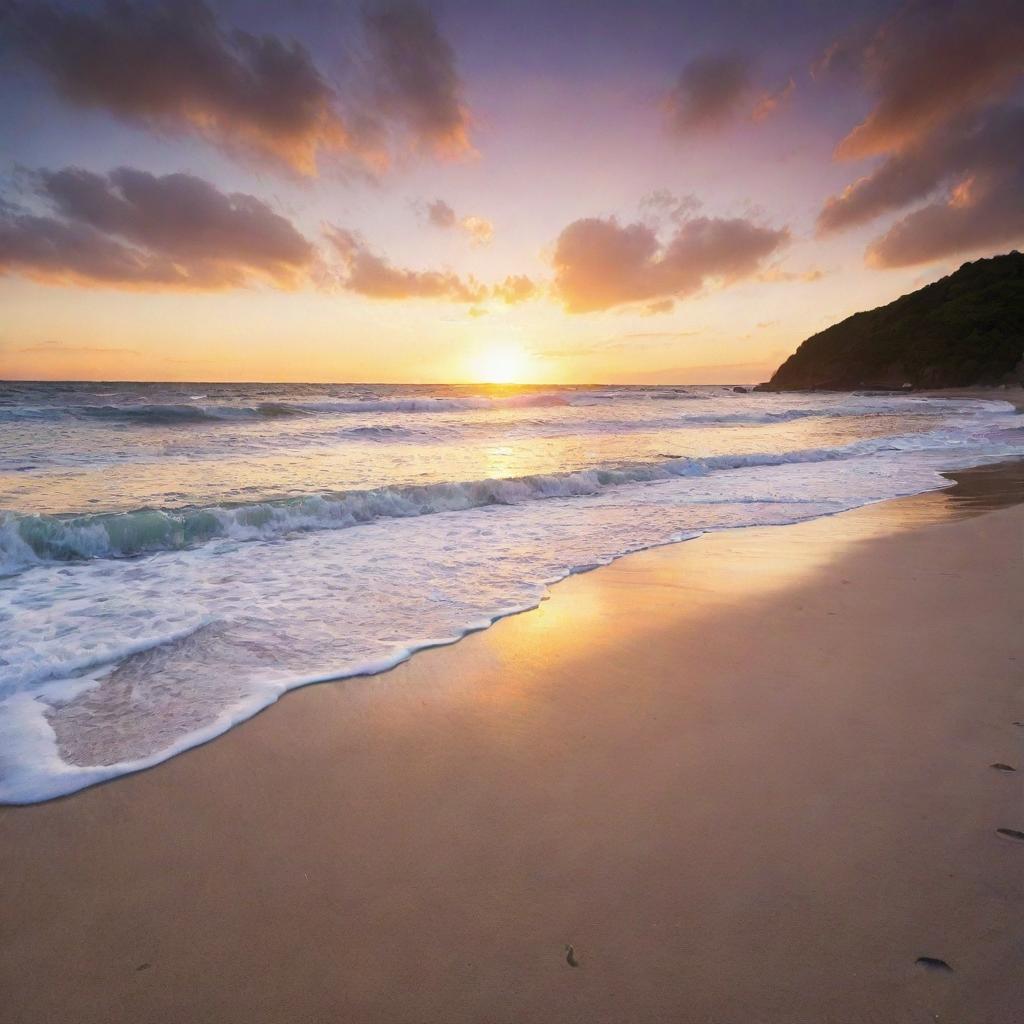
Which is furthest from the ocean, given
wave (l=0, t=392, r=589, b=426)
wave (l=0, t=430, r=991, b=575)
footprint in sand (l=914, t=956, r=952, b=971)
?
wave (l=0, t=392, r=589, b=426)

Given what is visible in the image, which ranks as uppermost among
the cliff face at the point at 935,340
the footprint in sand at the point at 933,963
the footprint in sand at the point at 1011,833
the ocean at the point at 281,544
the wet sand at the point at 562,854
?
the cliff face at the point at 935,340

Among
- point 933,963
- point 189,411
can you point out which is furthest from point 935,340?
point 933,963

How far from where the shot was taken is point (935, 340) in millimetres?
55250

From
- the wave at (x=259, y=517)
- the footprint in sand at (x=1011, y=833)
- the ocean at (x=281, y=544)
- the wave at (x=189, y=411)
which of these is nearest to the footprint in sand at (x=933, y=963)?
the footprint in sand at (x=1011, y=833)

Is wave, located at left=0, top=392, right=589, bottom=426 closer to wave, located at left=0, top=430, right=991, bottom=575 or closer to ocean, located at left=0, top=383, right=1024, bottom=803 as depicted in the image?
ocean, located at left=0, top=383, right=1024, bottom=803

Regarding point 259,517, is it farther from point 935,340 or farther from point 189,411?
point 935,340

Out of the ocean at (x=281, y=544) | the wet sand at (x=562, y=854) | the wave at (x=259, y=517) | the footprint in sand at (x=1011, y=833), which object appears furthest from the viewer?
the wave at (x=259, y=517)

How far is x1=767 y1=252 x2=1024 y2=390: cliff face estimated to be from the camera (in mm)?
49906

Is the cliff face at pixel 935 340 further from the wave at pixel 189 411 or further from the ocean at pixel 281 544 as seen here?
the wave at pixel 189 411

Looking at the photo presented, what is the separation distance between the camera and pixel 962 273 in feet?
218

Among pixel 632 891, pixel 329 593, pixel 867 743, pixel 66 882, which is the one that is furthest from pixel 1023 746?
pixel 329 593

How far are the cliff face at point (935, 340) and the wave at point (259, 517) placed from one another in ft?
183

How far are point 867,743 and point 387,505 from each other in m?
6.45

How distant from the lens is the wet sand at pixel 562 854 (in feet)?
4.51
